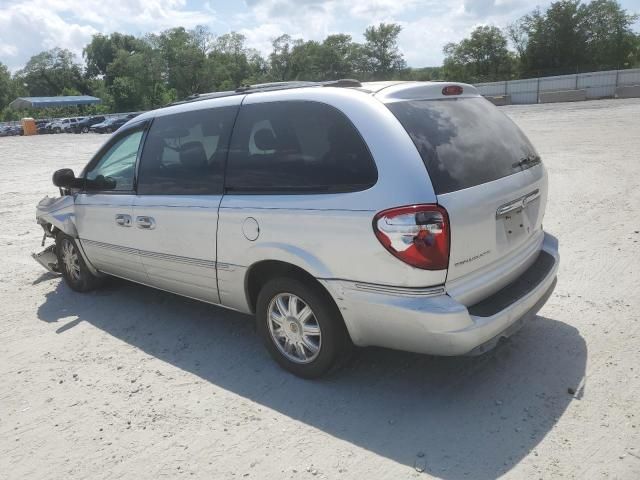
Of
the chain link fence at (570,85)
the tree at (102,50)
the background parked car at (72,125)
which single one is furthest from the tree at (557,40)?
the tree at (102,50)

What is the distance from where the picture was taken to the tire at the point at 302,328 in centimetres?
336

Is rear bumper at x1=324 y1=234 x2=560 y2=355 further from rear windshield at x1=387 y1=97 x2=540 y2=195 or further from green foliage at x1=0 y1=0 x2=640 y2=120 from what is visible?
green foliage at x1=0 y1=0 x2=640 y2=120

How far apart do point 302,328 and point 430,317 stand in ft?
3.19

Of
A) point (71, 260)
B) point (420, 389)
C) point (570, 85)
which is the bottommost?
point (570, 85)

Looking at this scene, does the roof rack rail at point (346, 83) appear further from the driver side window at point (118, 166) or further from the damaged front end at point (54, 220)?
the damaged front end at point (54, 220)

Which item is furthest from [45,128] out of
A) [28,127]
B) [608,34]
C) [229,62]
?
[608,34]

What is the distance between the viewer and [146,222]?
14.4ft

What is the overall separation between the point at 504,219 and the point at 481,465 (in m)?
1.44

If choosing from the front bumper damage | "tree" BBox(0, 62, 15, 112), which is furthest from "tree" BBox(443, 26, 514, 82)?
"tree" BBox(0, 62, 15, 112)

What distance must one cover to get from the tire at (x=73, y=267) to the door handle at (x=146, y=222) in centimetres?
141

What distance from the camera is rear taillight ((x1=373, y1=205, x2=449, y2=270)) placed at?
2.87 m

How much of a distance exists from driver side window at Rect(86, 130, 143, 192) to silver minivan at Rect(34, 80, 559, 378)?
0.88 ft

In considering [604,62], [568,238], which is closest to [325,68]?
[604,62]

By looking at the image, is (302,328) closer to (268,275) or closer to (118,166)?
(268,275)
